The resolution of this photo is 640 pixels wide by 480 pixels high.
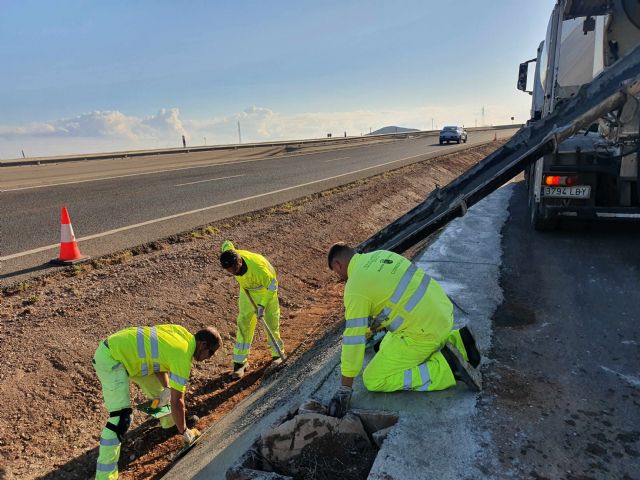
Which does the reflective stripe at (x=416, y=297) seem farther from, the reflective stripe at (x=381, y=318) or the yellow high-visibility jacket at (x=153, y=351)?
the yellow high-visibility jacket at (x=153, y=351)

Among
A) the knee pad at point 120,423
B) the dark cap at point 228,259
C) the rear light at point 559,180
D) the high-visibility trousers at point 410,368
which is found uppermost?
the rear light at point 559,180

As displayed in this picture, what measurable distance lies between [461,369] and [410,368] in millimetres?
337

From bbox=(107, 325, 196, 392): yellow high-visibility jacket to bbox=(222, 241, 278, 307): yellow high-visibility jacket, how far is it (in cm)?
129

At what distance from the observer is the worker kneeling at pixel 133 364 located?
12.1 ft

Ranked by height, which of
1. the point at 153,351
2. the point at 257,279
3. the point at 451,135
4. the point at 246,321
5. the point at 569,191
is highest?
the point at 451,135

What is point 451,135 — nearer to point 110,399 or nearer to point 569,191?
point 569,191

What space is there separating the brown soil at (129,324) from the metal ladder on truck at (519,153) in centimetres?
197

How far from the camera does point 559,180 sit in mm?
6832

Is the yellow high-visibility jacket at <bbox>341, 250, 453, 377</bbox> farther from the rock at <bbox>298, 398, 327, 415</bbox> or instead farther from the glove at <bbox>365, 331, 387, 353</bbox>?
the glove at <bbox>365, 331, 387, 353</bbox>

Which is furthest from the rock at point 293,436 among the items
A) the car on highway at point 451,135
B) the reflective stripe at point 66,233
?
the car on highway at point 451,135

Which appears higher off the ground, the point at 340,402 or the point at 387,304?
the point at 387,304

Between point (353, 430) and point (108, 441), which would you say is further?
point (108, 441)

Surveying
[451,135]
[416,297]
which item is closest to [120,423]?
[416,297]

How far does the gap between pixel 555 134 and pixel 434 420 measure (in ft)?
9.51
